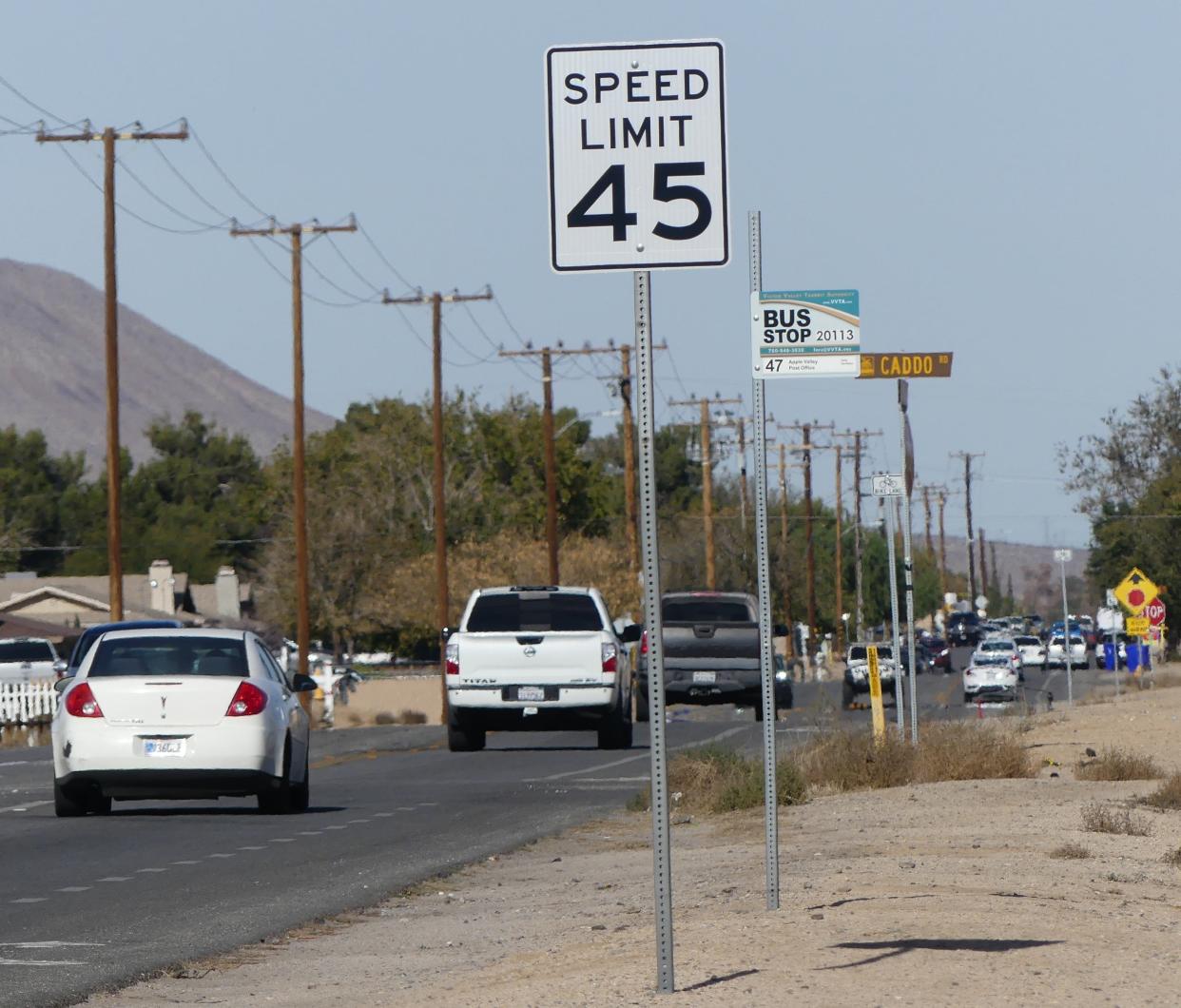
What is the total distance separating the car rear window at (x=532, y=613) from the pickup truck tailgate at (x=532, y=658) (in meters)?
0.45

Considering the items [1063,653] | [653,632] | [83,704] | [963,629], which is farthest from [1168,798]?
[963,629]

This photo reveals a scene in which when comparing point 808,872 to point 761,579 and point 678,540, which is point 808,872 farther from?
point 678,540

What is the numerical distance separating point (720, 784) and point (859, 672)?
37927mm

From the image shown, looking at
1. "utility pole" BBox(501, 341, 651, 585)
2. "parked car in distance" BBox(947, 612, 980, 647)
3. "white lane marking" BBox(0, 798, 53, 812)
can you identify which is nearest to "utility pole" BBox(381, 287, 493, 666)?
"utility pole" BBox(501, 341, 651, 585)

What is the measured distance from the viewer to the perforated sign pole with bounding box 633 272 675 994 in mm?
8070

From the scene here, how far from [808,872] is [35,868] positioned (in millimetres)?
5181

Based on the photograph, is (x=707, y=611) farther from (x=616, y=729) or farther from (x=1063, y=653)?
(x=1063, y=653)

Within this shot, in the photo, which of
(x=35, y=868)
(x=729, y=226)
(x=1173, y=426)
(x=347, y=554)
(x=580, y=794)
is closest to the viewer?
(x=729, y=226)

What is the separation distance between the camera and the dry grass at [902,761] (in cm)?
2114

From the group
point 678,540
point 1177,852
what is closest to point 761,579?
point 1177,852

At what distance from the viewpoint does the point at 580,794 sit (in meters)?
22.1

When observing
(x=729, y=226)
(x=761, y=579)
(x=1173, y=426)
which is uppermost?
(x=1173, y=426)

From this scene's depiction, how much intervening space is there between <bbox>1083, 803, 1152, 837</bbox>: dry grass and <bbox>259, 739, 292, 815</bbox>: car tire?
21.4 ft

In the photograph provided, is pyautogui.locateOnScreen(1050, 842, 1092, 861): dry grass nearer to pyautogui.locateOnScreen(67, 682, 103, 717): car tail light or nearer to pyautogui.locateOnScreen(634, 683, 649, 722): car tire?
pyautogui.locateOnScreen(67, 682, 103, 717): car tail light
